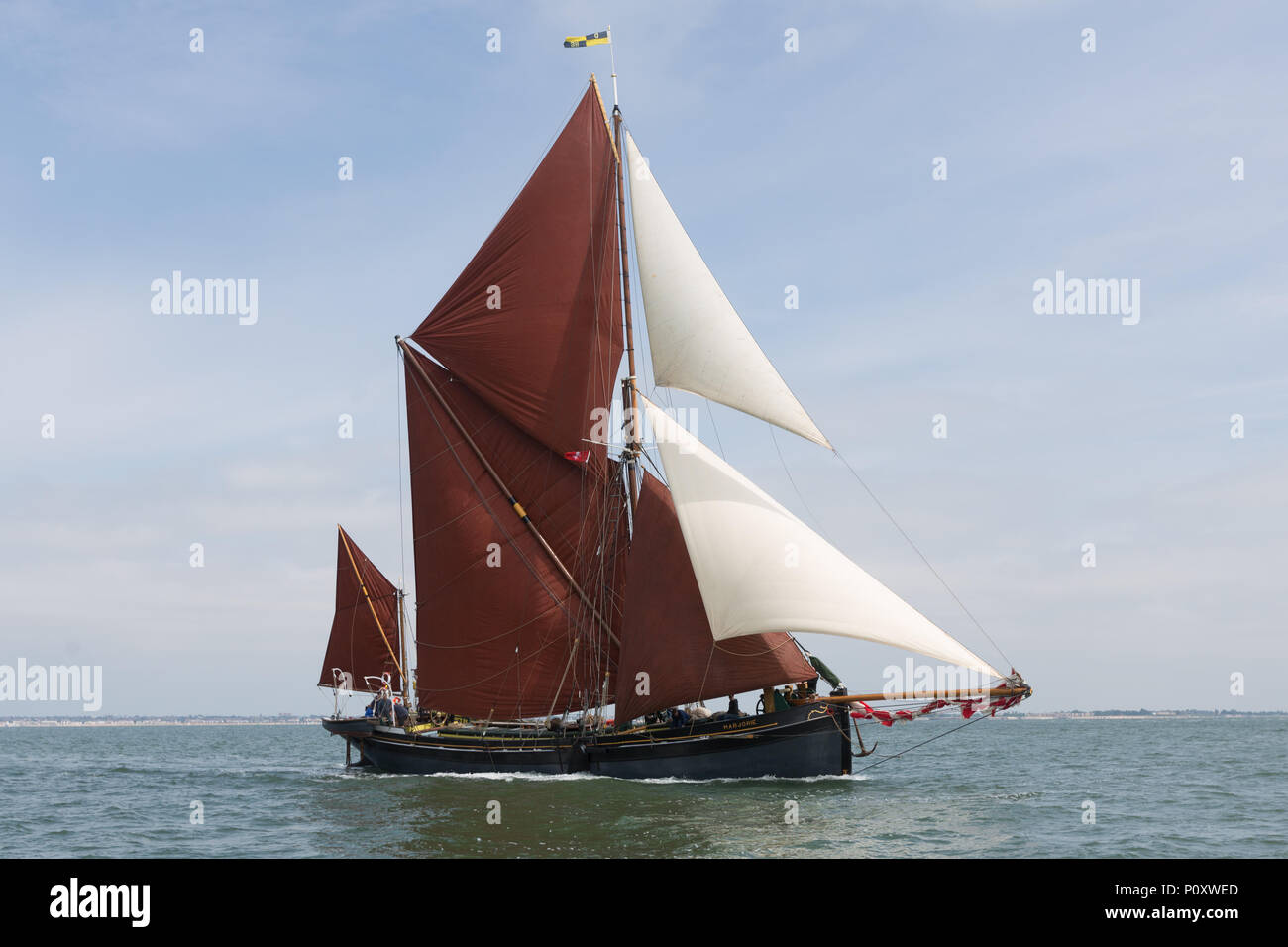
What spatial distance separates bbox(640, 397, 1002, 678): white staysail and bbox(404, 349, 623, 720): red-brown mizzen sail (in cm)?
613

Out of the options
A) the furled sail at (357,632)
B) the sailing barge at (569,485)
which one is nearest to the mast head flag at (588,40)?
the sailing barge at (569,485)

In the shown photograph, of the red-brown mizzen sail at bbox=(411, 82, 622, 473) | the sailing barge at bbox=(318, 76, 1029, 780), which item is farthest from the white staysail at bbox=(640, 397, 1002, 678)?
the red-brown mizzen sail at bbox=(411, 82, 622, 473)

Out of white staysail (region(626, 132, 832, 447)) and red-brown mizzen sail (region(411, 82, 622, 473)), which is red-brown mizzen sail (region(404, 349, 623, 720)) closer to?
red-brown mizzen sail (region(411, 82, 622, 473))

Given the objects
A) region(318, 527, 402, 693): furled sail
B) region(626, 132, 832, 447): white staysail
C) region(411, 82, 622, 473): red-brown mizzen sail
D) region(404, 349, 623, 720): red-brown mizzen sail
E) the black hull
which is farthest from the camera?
region(318, 527, 402, 693): furled sail

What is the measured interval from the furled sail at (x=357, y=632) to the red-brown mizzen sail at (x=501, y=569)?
12804mm

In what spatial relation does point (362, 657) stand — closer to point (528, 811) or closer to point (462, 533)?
point (462, 533)

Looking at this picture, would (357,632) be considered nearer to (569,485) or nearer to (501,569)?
(501,569)

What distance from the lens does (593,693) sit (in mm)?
40594

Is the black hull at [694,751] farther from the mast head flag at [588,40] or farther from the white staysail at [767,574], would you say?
the mast head flag at [588,40]

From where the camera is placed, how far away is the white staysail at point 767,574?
3109 centimetres

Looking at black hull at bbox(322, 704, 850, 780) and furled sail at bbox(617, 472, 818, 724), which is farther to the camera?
black hull at bbox(322, 704, 850, 780)

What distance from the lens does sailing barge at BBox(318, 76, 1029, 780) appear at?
36.1m

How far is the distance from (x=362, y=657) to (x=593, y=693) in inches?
727
